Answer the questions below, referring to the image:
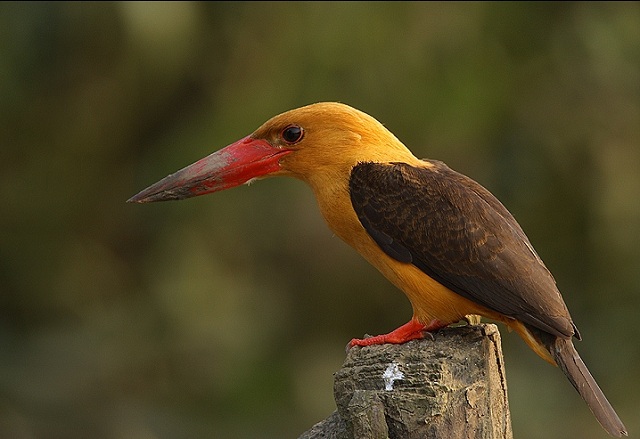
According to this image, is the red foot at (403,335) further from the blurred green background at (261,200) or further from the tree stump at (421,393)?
the blurred green background at (261,200)

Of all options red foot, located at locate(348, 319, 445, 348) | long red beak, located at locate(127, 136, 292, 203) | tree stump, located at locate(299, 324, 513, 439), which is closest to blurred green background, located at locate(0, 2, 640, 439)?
long red beak, located at locate(127, 136, 292, 203)

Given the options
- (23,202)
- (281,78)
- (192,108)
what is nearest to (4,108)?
(23,202)

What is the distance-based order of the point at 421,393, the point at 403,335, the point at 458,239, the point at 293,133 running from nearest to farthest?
the point at 421,393 < the point at 403,335 < the point at 458,239 < the point at 293,133

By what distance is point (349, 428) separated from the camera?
12.0ft

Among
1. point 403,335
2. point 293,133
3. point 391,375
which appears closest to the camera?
point 391,375

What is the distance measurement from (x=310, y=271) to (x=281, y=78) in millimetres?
1700

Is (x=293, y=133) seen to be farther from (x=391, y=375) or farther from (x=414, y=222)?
(x=391, y=375)

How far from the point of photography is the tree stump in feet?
11.9

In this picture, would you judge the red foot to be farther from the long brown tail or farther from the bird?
the long brown tail

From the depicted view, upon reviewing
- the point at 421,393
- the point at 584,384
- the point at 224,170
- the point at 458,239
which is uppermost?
the point at 224,170

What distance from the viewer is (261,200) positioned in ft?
30.8

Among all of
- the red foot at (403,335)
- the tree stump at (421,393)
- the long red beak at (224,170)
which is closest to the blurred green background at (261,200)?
the long red beak at (224,170)

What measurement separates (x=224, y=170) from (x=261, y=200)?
4.56 m

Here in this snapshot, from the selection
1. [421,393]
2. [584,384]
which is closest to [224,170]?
[421,393]
